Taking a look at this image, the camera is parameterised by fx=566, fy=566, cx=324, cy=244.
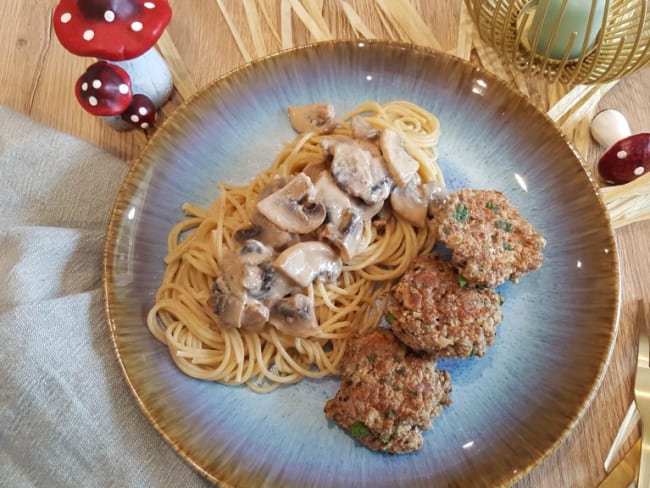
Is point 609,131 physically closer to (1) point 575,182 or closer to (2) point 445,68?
(1) point 575,182

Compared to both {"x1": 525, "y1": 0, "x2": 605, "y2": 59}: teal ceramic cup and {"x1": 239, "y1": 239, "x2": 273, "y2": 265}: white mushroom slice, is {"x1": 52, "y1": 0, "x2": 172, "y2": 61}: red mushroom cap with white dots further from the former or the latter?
{"x1": 525, "y1": 0, "x2": 605, "y2": 59}: teal ceramic cup

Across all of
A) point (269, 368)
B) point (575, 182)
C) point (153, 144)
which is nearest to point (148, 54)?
point (153, 144)

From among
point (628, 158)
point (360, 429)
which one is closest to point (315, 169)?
point (360, 429)

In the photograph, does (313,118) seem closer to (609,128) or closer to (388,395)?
(388,395)

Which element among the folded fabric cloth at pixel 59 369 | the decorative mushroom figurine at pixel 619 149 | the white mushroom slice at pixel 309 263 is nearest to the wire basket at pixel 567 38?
the decorative mushroom figurine at pixel 619 149

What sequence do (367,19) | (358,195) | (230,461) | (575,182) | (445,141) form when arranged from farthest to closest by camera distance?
(367,19) → (445,141) → (575,182) → (358,195) → (230,461)

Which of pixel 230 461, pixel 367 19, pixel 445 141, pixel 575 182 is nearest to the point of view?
pixel 230 461
